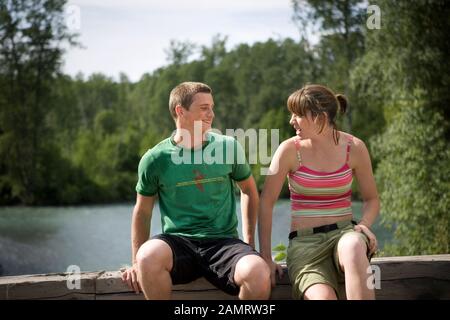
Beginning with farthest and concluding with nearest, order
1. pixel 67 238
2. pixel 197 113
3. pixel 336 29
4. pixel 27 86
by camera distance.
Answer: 1. pixel 27 86
2. pixel 336 29
3. pixel 67 238
4. pixel 197 113

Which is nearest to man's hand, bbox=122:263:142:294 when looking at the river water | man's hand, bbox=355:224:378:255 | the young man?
the young man

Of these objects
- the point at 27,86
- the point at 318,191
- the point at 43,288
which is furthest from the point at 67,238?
the point at 318,191

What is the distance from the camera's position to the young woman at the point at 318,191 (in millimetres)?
2326

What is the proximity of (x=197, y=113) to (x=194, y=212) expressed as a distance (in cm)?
44

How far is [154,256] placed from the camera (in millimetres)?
2238

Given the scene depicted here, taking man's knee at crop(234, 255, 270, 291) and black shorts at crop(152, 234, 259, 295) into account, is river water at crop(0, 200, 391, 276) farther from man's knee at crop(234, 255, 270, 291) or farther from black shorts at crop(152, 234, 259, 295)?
man's knee at crop(234, 255, 270, 291)

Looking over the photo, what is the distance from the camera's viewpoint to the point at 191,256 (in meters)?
2.34

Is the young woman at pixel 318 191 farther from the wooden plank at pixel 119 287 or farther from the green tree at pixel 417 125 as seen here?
the green tree at pixel 417 125

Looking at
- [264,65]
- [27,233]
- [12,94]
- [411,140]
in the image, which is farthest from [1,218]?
[264,65]

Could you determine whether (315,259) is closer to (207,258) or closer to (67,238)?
(207,258)

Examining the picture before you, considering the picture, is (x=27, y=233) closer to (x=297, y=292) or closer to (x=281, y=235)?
(x=281, y=235)

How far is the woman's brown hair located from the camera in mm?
2465

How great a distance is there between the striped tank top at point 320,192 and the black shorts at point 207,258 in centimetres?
31

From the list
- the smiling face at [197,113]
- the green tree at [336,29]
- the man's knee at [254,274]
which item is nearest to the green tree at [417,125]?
the smiling face at [197,113]
